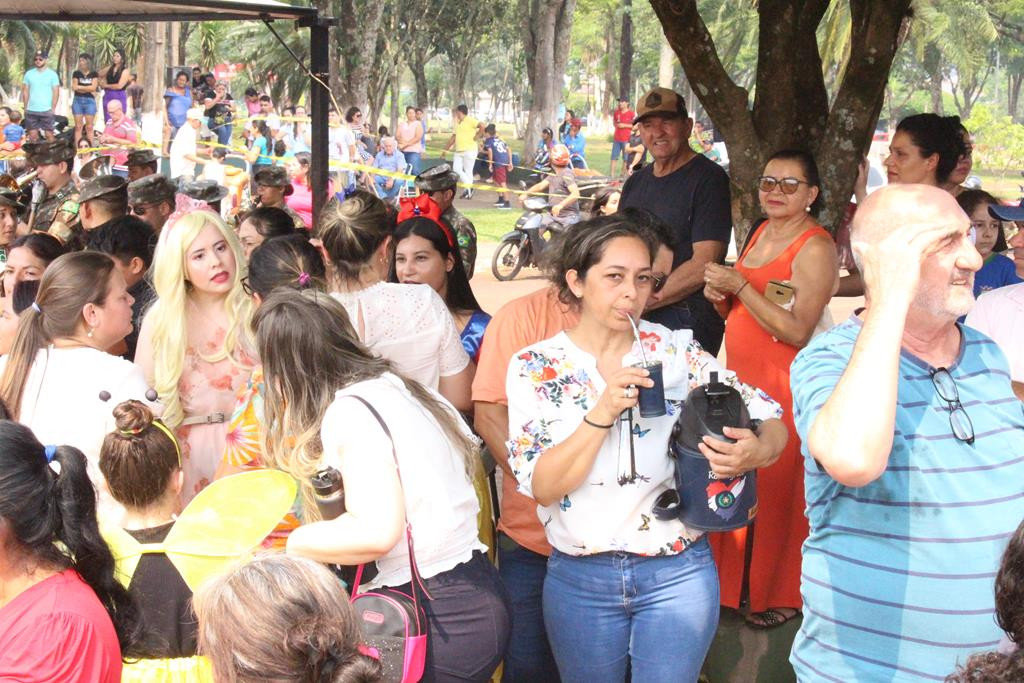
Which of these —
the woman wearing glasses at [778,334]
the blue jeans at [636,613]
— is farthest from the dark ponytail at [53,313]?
the woman wearing glasses at [778,334]

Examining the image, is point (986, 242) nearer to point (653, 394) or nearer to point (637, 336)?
point (637, 336)

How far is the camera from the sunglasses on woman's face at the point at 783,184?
4164 millimetres

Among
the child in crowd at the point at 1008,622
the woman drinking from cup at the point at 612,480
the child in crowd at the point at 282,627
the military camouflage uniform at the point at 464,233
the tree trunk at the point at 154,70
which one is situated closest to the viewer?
the child in crowd at the point at 1008,622

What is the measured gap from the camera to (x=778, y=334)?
13.3 ft

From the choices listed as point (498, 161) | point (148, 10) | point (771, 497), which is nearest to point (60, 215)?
point (148, 10)

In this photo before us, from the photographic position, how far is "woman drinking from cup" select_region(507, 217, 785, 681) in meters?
2.95

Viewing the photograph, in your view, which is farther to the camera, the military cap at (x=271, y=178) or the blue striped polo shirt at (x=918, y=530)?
the military cap at (x=271, y=178)

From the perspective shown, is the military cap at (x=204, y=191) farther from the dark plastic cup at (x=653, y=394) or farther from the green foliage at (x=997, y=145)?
the green foliage at (x=997, y=145)

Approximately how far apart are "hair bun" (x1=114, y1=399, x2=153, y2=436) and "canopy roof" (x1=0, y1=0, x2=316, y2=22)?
422 centimetres

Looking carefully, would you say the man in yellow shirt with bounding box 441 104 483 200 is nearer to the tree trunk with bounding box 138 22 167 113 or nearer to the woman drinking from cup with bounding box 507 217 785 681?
the tree trunk with bounding box 138 22 167 113

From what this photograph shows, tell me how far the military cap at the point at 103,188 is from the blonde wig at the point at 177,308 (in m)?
2.28

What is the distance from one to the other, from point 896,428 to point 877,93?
3.05 meters

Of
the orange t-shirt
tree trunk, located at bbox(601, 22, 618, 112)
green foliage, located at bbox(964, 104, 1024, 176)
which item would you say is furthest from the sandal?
tree trunk, located at bbox(601, 22, 618, 112)

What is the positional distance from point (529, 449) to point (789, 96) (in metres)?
2.79
